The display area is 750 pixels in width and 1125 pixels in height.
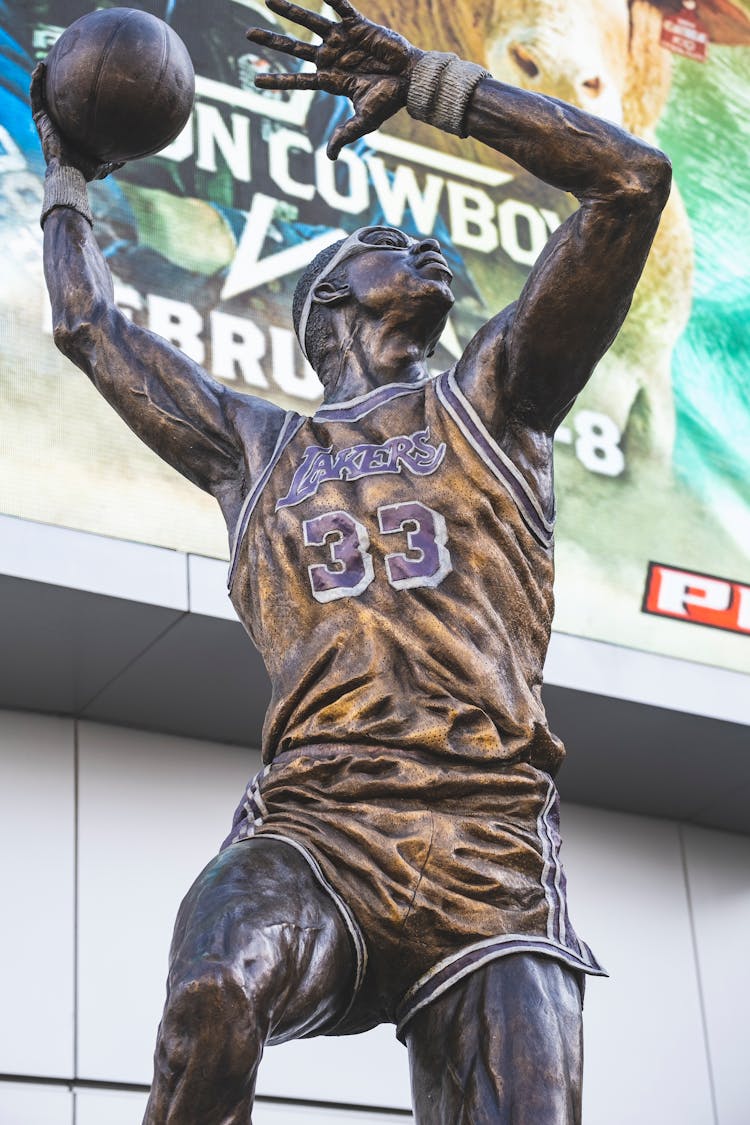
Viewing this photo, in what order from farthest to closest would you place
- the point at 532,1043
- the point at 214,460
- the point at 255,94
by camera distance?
the point at 255,94
the point at 214,460
the point at 532,1043

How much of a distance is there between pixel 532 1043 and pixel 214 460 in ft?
5.26

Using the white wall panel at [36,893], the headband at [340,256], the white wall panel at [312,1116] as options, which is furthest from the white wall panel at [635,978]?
the headband at [340,256]

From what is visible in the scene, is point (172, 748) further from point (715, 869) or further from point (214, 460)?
point (214, 460)

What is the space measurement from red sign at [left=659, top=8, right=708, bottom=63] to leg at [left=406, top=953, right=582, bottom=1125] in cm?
859

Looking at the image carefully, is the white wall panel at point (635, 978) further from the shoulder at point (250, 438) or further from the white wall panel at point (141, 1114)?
the shoulder at point (250, 438)

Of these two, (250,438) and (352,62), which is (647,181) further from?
(250,438)

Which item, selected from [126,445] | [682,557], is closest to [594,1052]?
[682,557]

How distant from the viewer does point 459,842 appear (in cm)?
414

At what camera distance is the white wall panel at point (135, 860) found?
9477mm

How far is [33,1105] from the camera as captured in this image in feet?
29.6

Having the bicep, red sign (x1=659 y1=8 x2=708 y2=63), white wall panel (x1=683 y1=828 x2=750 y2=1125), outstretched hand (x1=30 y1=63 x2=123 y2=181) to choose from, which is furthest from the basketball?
white wall panel (x1=683 y1=828 x2=750 y2=1125)

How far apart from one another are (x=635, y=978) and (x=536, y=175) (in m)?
7.43

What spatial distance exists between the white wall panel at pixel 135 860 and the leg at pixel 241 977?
218 inches

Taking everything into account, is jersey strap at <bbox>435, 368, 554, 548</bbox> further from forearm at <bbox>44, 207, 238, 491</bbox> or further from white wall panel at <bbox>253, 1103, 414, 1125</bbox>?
white wall panel at <bbox>253, 1103, 414, 1125</bbox>
